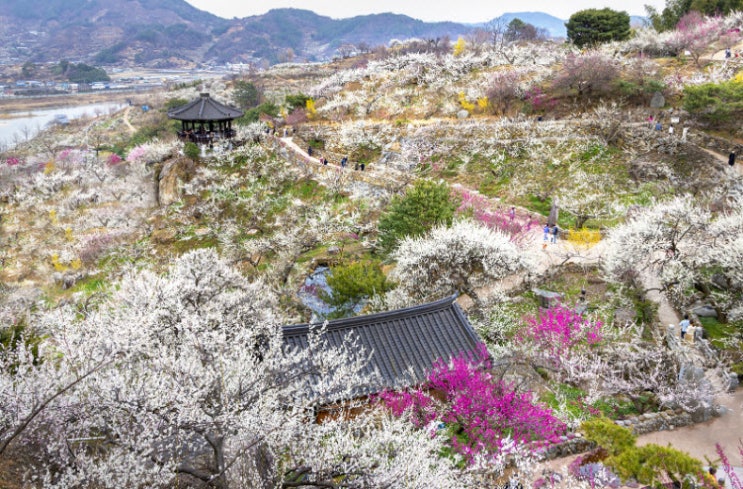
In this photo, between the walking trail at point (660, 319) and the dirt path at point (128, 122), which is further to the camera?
the dirt path at point (128, 122)

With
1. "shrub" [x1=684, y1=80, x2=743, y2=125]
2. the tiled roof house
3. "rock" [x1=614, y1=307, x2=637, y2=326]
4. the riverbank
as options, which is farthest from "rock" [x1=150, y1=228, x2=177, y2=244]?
the riverbank

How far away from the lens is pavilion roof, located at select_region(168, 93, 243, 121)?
33.2 metres

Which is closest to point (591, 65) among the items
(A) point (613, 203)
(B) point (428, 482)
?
(A) point (613, 203)

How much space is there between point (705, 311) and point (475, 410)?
10345 mm

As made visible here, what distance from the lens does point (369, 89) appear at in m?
43.9

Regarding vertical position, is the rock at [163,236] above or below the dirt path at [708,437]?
below

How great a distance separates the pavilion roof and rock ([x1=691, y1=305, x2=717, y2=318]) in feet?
99.6

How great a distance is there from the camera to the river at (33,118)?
8406 centimetres

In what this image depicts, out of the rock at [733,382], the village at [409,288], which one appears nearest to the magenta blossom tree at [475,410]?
the village at [409,288]

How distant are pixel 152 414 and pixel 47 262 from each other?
87.1 feet

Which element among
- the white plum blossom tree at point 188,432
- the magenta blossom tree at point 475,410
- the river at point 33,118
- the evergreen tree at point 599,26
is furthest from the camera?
the river at point 33,118

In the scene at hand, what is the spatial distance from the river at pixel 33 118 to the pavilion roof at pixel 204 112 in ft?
202

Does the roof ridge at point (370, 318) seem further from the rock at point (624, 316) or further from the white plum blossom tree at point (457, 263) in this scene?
the rock at point (624, 316)

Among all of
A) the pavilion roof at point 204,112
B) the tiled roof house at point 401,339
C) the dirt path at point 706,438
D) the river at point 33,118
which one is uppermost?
the pavilion roof at point 204,112
